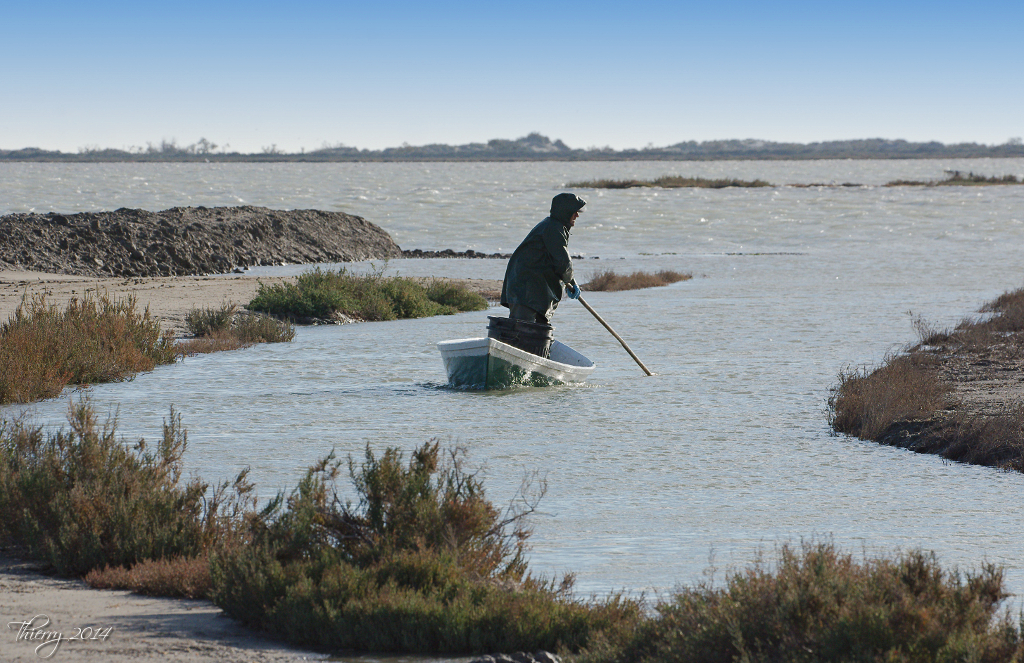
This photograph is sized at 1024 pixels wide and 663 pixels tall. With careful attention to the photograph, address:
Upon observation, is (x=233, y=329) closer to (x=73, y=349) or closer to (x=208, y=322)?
(x=208, y=322)

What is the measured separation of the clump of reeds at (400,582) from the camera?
5.29m

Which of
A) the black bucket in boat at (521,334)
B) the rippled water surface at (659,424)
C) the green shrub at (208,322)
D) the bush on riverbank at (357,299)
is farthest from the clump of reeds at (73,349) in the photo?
the bush on riverbank at (357,299)

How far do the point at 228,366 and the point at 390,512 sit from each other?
1115 cm

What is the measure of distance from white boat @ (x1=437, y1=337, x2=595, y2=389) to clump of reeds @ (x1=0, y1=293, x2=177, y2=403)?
456 centimetres

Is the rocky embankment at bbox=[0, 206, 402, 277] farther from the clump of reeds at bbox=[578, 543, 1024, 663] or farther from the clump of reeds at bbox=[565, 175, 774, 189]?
the clump of reeds at bbox=[565, 175, 774, 189]

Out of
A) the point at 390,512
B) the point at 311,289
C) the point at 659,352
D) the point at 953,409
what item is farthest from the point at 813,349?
the point at 390,512

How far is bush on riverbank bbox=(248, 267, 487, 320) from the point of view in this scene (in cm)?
2308

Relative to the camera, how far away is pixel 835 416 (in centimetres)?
1221

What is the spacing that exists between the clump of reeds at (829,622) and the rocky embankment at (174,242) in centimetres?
3073

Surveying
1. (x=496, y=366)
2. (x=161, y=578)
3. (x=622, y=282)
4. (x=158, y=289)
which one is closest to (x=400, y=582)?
(x=161, y=578)

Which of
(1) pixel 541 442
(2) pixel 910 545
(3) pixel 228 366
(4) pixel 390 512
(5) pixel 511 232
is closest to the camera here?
(4) pixel 390 512

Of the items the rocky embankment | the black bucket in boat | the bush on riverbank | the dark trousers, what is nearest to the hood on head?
the dark trousers

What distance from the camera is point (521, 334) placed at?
14.6 metres

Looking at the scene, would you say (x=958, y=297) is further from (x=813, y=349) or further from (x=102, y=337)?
(x=102, y=337)
